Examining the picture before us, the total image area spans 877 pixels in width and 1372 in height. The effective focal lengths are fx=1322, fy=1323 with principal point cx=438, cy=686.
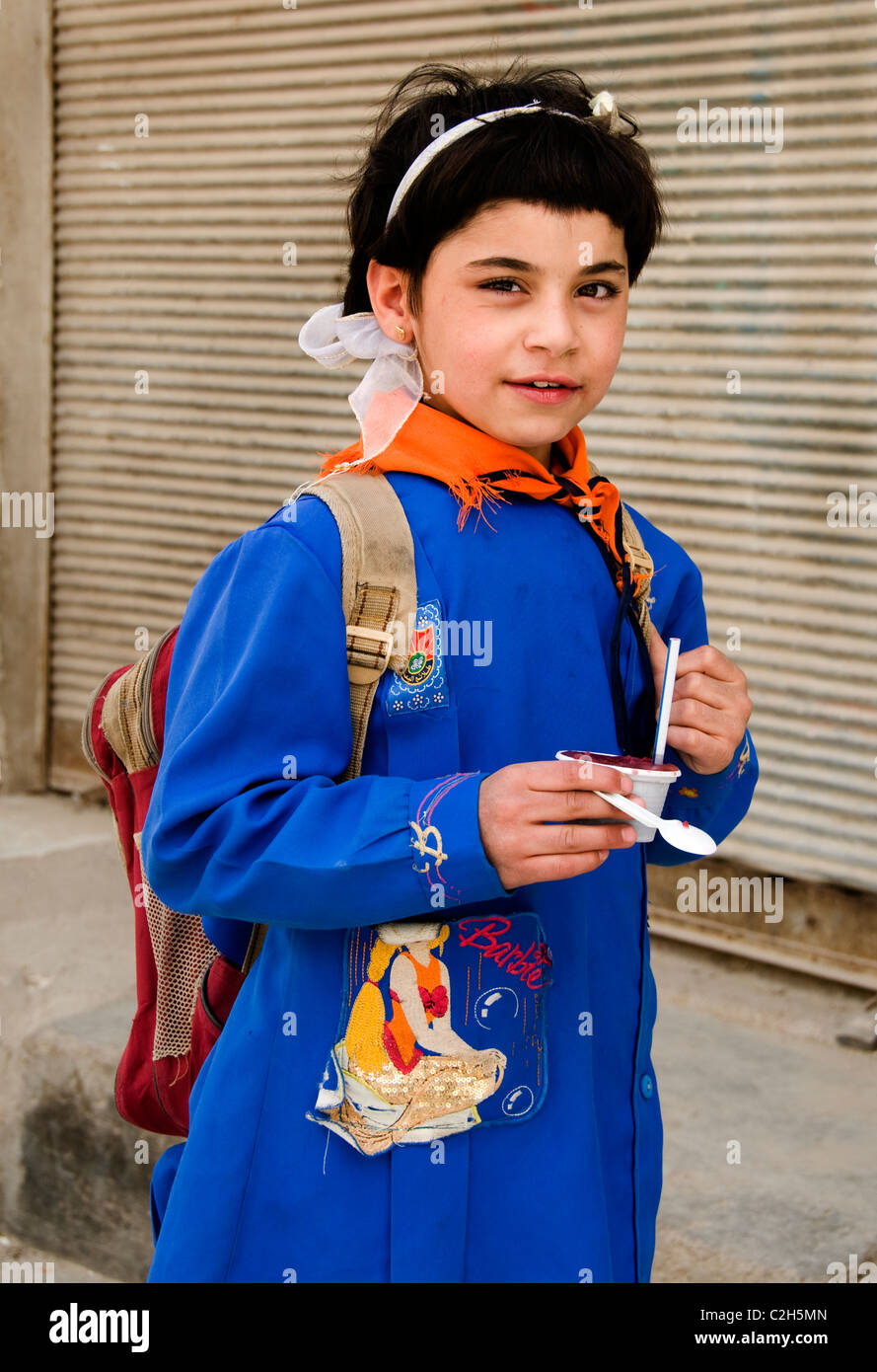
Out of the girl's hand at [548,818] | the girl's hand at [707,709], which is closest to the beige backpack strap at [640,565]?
the girl's hand at [707,709]

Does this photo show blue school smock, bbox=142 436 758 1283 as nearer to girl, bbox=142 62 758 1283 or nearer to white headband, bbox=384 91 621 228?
girl, bbox=142 62 758 1283

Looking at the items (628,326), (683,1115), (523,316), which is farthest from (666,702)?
(628,326)

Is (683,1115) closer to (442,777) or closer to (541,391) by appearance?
(442,777)

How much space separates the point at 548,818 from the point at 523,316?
0.61m

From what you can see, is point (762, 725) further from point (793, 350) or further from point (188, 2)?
point (188, 2)

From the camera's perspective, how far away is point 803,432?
12.4 ft

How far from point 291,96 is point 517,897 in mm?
4035

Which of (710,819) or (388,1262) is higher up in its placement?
(710,819)

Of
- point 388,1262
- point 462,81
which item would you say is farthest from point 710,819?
point 462,81

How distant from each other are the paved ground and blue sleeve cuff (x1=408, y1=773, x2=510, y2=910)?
5.91ft

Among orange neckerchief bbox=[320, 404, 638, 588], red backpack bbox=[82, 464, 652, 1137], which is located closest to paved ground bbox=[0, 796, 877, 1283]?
red backpack bbox=[82, 464, 652, 1137]

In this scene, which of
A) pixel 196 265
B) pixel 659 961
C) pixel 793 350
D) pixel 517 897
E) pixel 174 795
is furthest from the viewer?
pixel 196 265

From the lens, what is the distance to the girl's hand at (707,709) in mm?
1588

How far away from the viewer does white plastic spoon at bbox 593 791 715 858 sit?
4.18 feet
